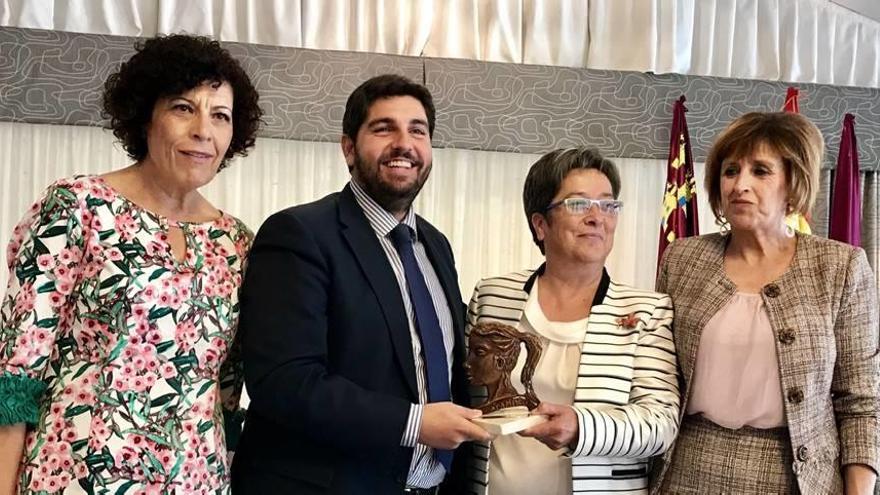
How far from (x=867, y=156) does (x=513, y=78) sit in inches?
70.7

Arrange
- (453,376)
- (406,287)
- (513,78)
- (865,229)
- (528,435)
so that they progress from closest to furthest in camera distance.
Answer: (528,435), (406,287), (453,376), (513,78), (865,229)

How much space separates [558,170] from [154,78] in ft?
3.02

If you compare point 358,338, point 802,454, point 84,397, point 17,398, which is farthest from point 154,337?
point 802,454

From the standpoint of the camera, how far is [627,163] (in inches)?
186

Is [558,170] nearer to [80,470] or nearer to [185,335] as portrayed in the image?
[185,335]

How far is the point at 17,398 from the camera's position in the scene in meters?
1.84

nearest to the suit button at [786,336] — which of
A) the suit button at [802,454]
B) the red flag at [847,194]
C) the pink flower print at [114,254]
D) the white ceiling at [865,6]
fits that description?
the suit button at [802,454]

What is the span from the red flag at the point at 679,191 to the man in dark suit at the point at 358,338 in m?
2.40

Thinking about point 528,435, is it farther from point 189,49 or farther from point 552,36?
point 552,36

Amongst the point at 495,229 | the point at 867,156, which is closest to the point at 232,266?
the point at 495,229

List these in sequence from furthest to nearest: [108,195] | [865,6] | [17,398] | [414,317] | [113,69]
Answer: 1. [865,6]
2. [113,69]
3. [414,317]
4. [108,195]
5. [17,398]

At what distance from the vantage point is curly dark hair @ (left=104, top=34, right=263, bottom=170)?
6.68 feet

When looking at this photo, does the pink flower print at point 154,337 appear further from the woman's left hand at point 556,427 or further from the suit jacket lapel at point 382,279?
the woman's left hand at point 556,427

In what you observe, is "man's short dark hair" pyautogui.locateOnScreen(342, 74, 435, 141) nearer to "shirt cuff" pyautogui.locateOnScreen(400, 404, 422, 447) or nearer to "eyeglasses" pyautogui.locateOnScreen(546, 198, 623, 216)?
"eyeglasses" pyautogui.locateOnScreen(546, 198, 623, 216)
